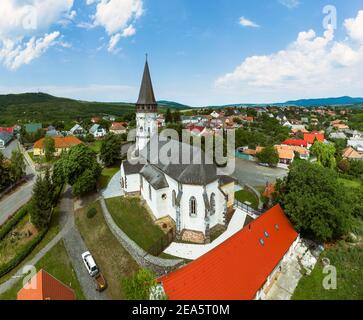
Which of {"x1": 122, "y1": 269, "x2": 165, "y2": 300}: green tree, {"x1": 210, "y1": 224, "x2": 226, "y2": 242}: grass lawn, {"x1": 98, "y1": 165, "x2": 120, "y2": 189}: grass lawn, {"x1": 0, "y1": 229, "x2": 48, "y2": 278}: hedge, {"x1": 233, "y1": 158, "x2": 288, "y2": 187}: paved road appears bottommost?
{"x1": 0, "y1": 229, "x2": 48, "y2": 278}: hedge

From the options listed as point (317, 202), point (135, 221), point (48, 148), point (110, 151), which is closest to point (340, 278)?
A: point (317, 202)

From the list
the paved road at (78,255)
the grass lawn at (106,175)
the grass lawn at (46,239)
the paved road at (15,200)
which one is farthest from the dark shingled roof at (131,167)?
the paved road at (15,200)

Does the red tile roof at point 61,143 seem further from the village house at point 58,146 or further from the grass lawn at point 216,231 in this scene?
the grass lawn at point 216,231

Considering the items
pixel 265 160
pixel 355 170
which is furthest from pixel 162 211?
pixel 355 170

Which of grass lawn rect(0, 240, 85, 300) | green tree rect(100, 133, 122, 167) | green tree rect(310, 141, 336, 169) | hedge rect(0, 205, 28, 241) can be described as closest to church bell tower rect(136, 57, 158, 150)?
green tree rect(100, 133, 122, 167)

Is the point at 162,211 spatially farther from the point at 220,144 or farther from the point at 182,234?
the point at 220,144

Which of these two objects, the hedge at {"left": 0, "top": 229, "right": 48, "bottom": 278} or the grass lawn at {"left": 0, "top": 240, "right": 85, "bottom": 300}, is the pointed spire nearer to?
the grass lawn at {"left": 0, "top": 240, "right": 85, "bottom": 300}
